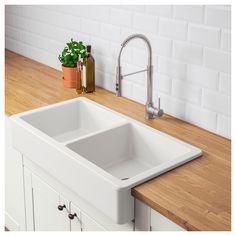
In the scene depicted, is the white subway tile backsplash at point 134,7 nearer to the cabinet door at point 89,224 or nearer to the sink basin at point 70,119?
the sink basin at point 70,119

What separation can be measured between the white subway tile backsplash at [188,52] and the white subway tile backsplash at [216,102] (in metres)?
0.15

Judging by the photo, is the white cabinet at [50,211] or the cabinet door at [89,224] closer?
the cabinet door at [89,224]

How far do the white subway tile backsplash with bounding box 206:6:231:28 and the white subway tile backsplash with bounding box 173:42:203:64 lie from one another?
0.14 m

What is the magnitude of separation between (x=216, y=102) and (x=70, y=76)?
96 cm

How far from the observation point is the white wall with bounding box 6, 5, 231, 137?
2361 millimetres

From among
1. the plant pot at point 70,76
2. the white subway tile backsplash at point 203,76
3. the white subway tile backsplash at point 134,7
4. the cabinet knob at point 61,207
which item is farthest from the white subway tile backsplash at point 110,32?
the cabinet knob at point 61,207

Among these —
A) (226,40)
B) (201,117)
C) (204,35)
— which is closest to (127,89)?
(201,117)

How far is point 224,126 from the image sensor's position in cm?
241

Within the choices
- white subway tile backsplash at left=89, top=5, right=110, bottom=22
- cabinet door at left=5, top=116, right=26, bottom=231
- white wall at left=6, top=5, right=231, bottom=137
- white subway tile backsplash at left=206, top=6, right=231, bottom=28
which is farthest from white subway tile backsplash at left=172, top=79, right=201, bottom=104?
cabinet door at left=5, top=116, right=26, bottom=231

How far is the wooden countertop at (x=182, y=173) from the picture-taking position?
1857 mm

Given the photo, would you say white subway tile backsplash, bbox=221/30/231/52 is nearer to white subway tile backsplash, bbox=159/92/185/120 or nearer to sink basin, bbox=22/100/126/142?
white subway tile backsplash, bbox=159/92/185/120

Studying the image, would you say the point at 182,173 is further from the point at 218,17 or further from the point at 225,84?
the point at 218,17
